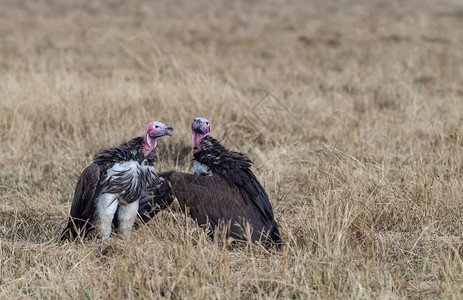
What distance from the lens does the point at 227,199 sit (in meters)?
4.45

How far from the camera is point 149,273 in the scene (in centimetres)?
380

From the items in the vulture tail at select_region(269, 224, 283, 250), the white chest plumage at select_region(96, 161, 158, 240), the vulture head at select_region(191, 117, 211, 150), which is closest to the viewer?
the vulture tail at select_region(269, 224, 283, 250)

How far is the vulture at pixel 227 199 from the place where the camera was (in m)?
4.37

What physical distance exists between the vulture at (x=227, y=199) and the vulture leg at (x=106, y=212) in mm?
265

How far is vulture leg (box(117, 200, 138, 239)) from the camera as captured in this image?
4527 mm

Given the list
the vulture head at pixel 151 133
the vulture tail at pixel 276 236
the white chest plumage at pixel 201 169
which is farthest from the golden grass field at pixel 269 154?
the vulture head at pixel 151 133

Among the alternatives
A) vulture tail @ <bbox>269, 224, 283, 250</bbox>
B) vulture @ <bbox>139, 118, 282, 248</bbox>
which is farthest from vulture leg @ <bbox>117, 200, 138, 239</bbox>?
vulture tail @ <bbox>269, 224, 283, 250</bbox>

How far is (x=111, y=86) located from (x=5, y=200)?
3.62 metres

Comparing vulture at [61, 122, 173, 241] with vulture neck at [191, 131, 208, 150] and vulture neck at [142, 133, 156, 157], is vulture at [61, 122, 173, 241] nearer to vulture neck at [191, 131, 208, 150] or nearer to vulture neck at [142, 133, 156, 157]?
vulture neck at [142, 133, 156, 157]

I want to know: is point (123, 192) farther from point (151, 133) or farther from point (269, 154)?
point (269, 154)

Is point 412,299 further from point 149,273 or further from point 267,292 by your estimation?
point 149,273

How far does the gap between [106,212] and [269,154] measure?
2325 millimetres

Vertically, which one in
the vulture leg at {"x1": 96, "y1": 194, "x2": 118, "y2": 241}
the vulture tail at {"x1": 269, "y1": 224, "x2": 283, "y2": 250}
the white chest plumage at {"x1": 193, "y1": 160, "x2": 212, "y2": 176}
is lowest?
the vulture tail at {"x1": 269, "y1": 224, "x2": 283, "y2": 250}

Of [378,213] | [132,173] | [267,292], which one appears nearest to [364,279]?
[267,292]
